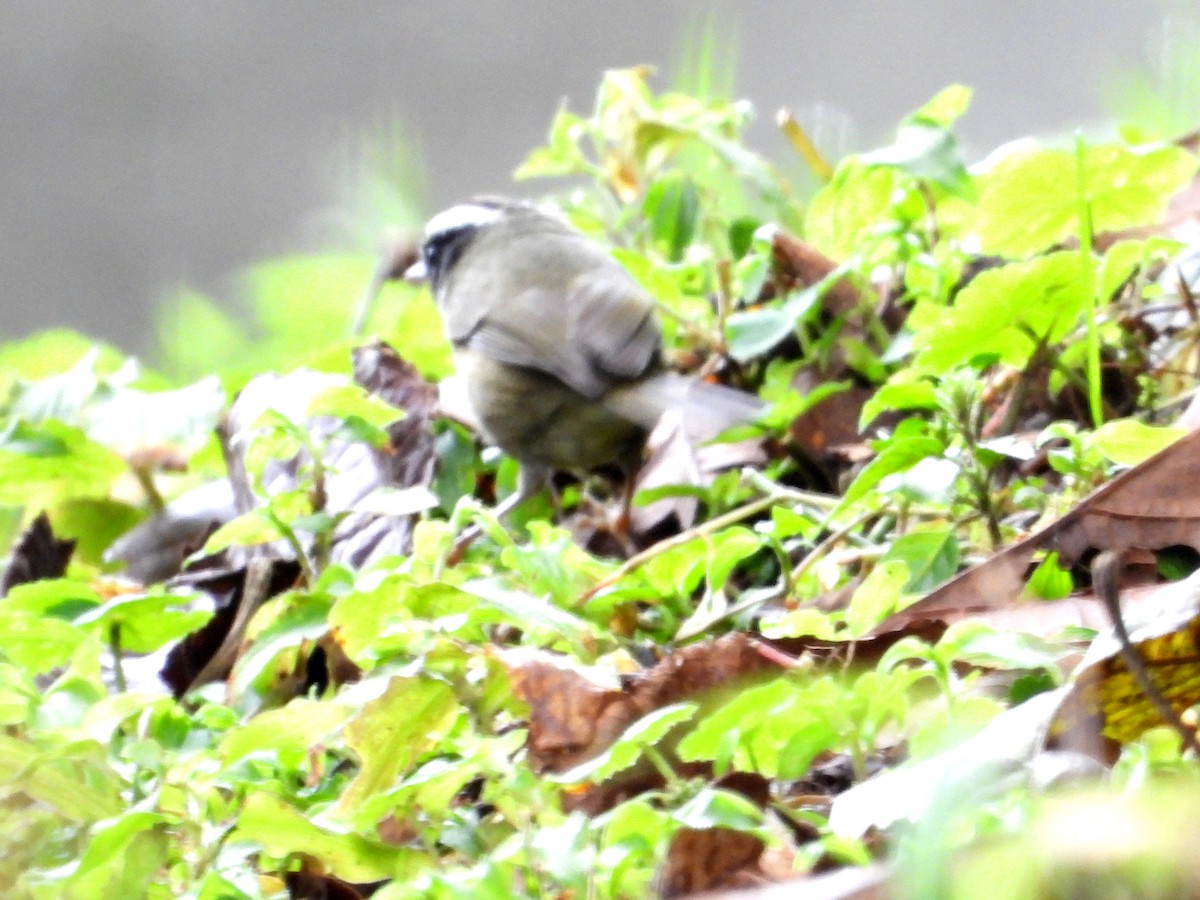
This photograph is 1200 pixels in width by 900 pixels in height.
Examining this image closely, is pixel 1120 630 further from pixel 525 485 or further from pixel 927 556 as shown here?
pixel 525 485

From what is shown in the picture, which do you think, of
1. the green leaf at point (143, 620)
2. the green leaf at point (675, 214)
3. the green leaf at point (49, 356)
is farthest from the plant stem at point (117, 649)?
the green leaf at point (675, 214)

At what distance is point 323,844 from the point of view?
1348 mm

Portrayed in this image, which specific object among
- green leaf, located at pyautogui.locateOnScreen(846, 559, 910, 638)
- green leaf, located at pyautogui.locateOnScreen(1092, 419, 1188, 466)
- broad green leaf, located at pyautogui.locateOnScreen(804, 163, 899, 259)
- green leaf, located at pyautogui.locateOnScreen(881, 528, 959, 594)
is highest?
broad green leaf, located at pyautogui.locateOnScreen(804, 163, 899, 259)

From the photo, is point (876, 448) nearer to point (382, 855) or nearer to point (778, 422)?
point (778, 422)

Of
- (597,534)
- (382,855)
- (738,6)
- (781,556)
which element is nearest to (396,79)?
(738,6)

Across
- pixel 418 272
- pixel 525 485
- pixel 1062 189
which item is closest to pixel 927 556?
pixel 1062 189

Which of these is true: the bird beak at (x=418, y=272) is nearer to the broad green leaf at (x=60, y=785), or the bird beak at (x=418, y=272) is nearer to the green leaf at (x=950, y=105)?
the green leaf at (x=950, y=105)

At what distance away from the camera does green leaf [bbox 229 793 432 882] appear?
133 cm

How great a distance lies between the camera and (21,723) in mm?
1613

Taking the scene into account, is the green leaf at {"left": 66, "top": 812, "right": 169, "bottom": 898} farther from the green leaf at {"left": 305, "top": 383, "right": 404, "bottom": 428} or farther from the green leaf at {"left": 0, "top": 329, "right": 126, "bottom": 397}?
the green leaf at {"left": 0, "top": 329, "right": 126, "bottom": 397}

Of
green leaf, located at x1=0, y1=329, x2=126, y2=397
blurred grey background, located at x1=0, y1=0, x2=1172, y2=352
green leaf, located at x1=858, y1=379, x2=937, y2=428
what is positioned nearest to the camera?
green leaf, located at x1=858, y1=379, x2=937, y2=428

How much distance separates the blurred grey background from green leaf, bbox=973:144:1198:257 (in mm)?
1832

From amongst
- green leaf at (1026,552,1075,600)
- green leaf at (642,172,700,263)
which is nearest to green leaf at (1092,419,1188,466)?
green leaf at (1026,552,1075,600)

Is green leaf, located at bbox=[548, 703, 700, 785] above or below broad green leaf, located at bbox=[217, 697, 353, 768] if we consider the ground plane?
above
